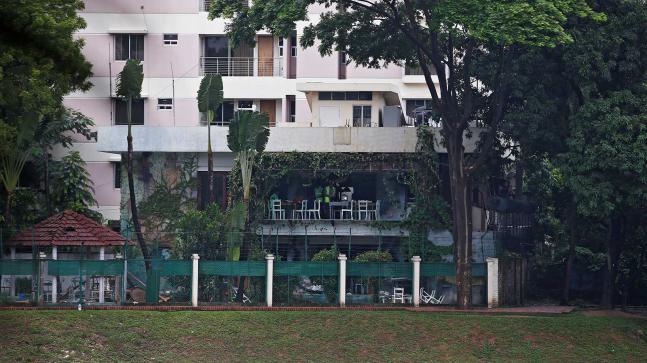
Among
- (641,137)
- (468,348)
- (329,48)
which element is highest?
(329,48)

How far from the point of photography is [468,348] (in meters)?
30.8

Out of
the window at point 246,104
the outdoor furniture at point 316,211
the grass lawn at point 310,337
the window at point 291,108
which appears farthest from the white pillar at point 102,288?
the window at point 291,108

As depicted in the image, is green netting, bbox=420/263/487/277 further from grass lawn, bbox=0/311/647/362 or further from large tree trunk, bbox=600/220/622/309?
large tree trunk, bbox=600/220/622/309

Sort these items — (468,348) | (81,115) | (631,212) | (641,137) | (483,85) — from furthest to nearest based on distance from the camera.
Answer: (81,115) → (483,85) → (631,212) → (641,137) → (468,348)

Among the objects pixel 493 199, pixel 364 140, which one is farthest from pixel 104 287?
pixel 493 199

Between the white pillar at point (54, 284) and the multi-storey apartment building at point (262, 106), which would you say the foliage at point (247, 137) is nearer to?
the multi-storey apartment building at point (262, 106)

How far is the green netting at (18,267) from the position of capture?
3334 cm

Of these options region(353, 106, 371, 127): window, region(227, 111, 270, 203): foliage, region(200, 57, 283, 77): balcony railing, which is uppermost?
region(200, 57, 283, 77): balcony railing

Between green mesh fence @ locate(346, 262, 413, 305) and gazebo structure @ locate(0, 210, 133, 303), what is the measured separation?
7.52m

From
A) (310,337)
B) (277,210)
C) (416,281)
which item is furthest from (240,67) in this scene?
(310,337)

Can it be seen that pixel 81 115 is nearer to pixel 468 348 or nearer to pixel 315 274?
pixel 315 274

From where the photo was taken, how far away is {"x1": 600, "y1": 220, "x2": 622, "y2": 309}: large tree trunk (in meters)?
37.3

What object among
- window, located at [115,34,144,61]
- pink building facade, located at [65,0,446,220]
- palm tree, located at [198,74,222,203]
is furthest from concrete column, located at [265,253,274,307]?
window, located at [115,34,144,61]

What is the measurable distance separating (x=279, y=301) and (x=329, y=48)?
888 cm
